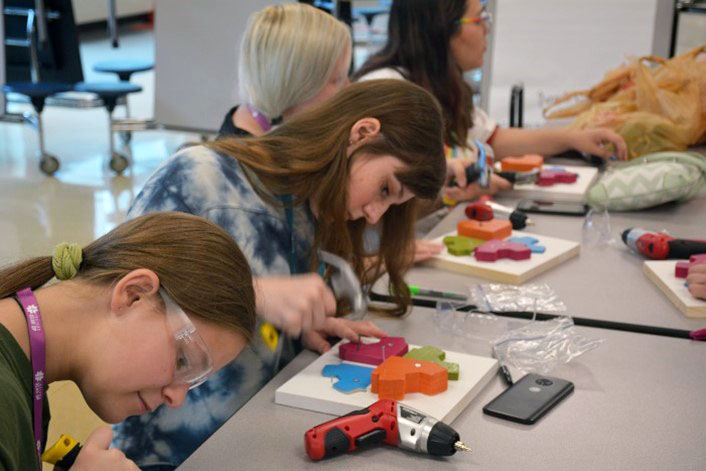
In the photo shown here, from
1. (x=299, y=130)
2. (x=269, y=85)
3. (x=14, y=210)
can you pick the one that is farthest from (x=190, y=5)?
(x=299, y=130)

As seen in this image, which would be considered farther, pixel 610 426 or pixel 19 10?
pixel 19 10

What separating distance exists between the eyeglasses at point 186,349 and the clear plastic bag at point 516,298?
2.63 feet

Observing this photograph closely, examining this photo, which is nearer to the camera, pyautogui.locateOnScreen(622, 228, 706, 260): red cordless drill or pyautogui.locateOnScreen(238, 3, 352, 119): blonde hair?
pyautogui.locateOnScreen(622, 228, 706, 260): red cordless drill

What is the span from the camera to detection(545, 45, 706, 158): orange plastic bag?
317cm

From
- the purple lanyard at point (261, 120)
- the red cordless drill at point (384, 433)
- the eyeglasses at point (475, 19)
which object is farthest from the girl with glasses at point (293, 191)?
the eyeglasses at point (475, 19)

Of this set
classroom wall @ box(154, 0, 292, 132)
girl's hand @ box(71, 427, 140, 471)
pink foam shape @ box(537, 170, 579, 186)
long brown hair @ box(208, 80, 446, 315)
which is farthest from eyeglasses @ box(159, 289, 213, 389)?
classroom wall @ box(154, 0, 292, 132)

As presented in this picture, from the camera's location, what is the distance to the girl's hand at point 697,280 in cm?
187

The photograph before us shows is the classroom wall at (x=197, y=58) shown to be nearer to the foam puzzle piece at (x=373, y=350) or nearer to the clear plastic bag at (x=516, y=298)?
the clear plastic bag at (x=516, y=298)

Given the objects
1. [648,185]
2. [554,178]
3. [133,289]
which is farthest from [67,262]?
[554,178]

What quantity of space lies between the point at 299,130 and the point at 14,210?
344 cm

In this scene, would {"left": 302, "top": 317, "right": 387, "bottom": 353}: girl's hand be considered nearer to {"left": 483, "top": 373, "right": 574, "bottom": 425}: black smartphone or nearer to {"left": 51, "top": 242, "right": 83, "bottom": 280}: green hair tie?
{"left": 483, "top": 373, "right": 574, "bottom": 425}: black smartphone

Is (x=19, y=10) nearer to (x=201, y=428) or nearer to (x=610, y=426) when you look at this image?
(x=201, y=428)

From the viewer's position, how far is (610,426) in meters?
1.39

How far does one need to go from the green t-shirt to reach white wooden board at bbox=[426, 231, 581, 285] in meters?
1.17
